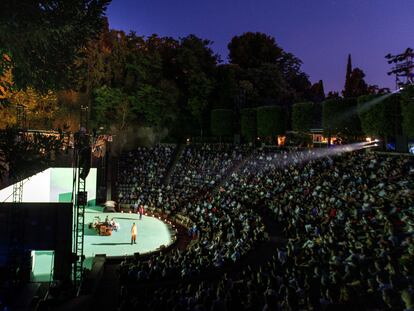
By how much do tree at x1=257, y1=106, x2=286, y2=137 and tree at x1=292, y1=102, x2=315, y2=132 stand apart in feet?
7.63

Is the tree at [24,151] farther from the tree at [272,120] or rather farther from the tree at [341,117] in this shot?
the tree at [272,120]

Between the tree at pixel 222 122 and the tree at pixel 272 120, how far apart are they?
5.67 metres

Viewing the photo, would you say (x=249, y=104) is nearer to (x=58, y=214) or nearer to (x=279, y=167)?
(x=279, y=167)

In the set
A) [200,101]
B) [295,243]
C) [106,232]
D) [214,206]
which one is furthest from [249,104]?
[295,243]

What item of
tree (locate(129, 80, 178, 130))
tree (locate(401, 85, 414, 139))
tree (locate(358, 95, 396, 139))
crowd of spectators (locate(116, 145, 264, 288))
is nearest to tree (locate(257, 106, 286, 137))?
crowd of spectators (locate(116, 145, 264, 288))

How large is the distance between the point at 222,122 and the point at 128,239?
2672cm

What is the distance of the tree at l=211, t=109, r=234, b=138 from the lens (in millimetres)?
46562

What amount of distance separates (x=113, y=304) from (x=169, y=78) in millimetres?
38557

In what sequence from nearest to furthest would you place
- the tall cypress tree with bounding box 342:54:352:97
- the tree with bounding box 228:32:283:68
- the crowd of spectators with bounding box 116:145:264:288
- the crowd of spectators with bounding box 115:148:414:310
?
the crowd of spectators with bounding box 115:148:414:310, the crowd of spectators with bounding box 116:145:264:288, the tree with bounding box 228:32:283:68, the tall cypress tree with bounding box 342:54:352:97

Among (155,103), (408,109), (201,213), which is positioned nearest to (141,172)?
(155,103)

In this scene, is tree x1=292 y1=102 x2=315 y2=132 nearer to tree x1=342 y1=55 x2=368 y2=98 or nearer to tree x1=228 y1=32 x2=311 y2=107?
tree x1=228 y1=32 x2=311 y2=107

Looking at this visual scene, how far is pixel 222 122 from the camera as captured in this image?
46.9 meters

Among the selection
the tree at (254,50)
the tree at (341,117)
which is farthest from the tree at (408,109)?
the tree at (254,50)

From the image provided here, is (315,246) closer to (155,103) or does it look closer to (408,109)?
(408,109)
